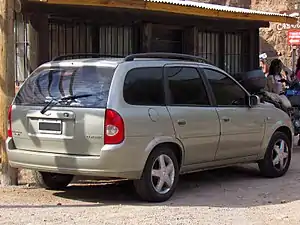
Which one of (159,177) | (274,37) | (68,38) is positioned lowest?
(159,177)

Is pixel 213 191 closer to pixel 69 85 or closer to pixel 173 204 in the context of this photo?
pixel 173 204

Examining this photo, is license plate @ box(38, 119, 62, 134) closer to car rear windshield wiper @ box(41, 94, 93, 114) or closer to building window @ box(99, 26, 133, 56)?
car rear windshield wiper @ box(41, 94, 93, 114)

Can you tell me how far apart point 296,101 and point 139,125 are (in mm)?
6741

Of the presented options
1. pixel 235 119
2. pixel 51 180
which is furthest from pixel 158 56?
pixel 51 180

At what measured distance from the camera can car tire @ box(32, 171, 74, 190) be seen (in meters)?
8.75

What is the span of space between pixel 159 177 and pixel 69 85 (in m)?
1.60

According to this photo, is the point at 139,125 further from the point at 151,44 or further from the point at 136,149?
the point at 151,44

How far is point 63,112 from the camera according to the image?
7.64m

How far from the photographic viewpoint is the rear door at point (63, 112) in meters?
7.47

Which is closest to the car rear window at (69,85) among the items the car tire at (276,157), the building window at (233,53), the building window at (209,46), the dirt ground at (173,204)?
the dirt ground at (173,204)

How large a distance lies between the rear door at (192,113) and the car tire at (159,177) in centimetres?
29

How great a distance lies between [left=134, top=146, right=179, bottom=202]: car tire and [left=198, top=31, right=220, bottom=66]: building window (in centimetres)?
673

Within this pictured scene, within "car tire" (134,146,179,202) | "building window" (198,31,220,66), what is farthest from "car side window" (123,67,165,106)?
"building window" (198,31,220,66)

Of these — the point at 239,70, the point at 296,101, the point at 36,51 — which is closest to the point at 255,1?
the point at 239,70
